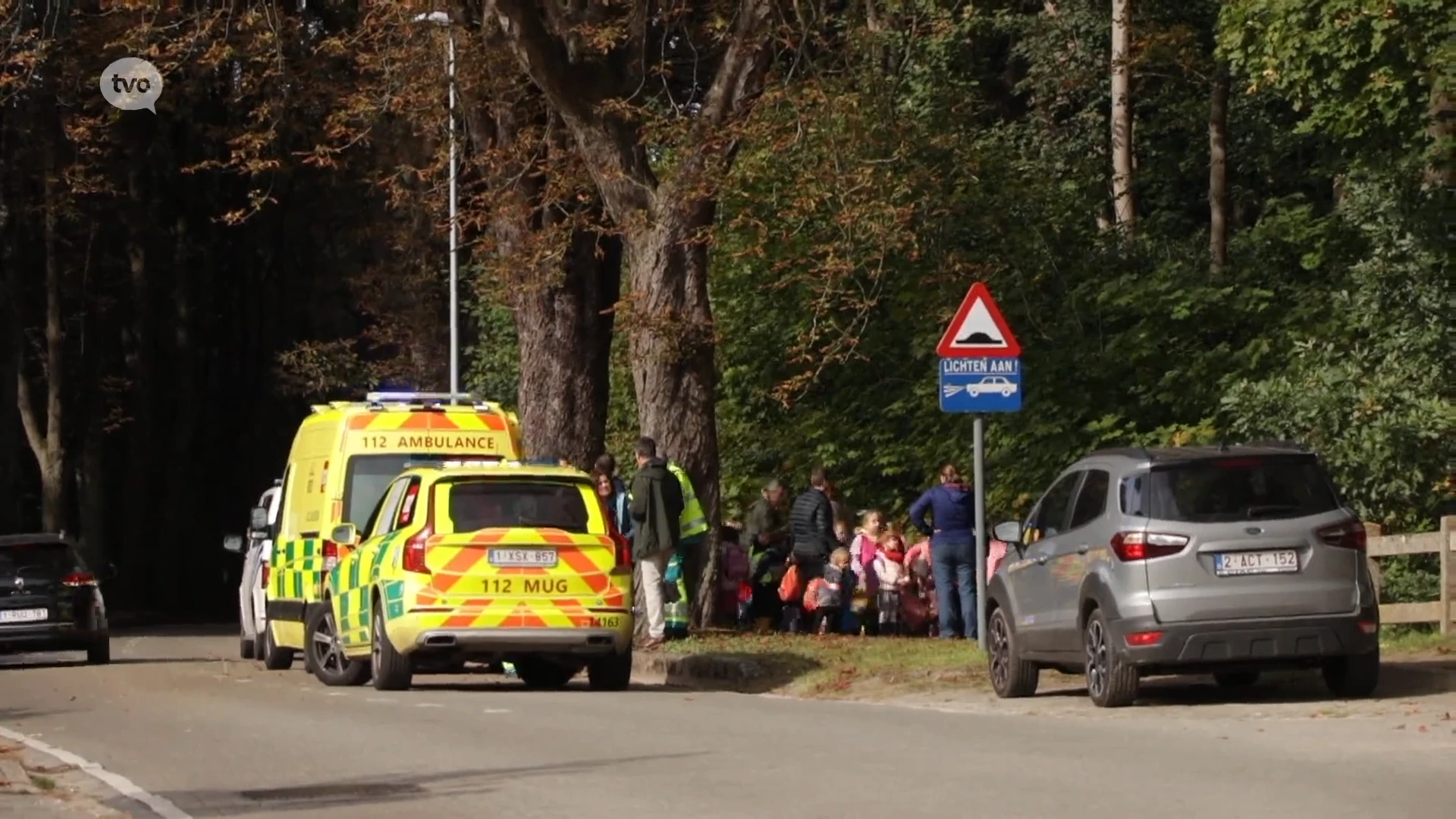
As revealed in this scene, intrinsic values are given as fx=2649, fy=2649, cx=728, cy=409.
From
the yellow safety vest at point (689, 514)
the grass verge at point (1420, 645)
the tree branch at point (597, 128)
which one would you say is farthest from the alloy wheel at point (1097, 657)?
the tree branch at point (597, 128)

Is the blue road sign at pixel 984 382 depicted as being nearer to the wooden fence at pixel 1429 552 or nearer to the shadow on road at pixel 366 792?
the wooden fence at pixel 1429 552

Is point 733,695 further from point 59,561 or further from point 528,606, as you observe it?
A: point 59,561

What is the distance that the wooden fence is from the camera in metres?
20.1

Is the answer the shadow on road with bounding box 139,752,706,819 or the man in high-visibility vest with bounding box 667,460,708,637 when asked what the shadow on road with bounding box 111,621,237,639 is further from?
the shadow on road with bounding box 139,752,706,819

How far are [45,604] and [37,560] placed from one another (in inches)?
33.7

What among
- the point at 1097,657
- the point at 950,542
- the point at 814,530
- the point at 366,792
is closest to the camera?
the point at 366,792

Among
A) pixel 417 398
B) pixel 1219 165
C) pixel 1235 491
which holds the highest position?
pixel 1219 165

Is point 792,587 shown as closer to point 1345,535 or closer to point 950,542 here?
point 950,542

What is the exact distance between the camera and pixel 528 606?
1941 cm

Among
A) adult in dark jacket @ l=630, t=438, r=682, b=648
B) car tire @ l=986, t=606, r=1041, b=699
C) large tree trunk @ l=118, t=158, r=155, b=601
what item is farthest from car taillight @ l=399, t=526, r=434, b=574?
large tree trunk @ l=118, t=158, r=155, b=601

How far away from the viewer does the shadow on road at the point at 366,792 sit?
11797 millimetres

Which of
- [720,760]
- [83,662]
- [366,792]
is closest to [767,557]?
[83,662]

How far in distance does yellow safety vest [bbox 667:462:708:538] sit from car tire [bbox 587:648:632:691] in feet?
11.1

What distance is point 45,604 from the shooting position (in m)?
28.3
